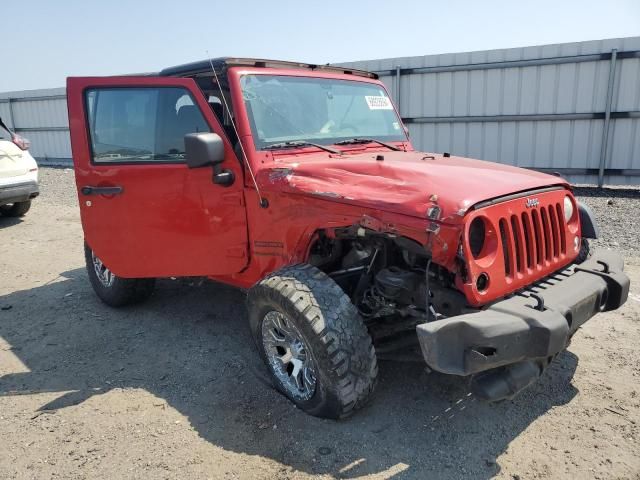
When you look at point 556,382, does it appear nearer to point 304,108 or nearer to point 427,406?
point 427,406

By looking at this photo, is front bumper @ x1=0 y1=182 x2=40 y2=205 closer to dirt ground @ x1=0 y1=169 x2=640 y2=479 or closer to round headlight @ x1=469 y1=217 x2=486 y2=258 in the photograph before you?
dirt ground @ x1=0 y1=169 x2=640 y2=479

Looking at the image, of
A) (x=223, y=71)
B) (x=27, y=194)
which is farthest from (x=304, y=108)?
(x=27, y=194)

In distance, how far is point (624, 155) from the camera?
972cm

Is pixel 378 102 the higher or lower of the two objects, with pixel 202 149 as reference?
higher

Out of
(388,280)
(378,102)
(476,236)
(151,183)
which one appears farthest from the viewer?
(378,102)

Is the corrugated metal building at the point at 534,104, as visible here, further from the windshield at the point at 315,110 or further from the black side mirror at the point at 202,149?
the black side mirror at the point at 202,149

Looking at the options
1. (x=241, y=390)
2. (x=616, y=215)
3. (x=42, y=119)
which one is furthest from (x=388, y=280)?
(x=42, y=119)

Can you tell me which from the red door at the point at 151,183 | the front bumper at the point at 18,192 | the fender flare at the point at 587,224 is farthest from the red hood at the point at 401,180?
the front bumper at the point at 18,192

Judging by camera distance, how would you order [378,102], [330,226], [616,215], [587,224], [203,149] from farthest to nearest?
[616,215], [378,102], [587,224], [203,149], [330,226]

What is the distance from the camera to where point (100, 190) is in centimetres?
401

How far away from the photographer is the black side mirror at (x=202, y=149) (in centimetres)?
332

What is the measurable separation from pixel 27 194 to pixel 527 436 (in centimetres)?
846

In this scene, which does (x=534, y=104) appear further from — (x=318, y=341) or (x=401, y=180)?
(x=318, y=341)

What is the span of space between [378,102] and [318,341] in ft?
7.94
